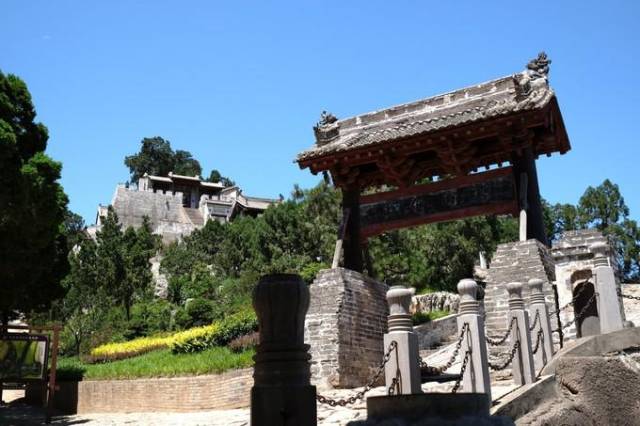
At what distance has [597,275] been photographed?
967 cm

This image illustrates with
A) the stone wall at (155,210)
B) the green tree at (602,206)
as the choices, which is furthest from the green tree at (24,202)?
the stone wall at (155,210)

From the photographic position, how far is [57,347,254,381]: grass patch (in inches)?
559

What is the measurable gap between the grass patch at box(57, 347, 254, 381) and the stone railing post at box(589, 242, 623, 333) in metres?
7.37

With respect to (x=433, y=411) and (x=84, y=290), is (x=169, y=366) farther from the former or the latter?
(x=84, y=290)

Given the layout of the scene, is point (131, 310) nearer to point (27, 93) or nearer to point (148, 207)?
point (27, 93)

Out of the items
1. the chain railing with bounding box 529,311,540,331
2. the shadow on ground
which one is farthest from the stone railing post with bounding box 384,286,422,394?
the shadow on ground

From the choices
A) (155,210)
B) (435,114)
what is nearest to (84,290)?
(435,114)

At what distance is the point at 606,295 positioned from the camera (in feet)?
31.3

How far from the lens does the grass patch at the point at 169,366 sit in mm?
14211

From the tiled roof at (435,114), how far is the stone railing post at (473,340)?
5.89 m

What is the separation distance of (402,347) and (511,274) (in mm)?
5820

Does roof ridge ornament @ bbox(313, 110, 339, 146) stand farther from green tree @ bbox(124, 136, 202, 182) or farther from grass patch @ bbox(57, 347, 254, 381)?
green tree @ bbox(124, 136, 202, 182)

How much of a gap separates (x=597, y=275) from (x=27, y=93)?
13.1 metres

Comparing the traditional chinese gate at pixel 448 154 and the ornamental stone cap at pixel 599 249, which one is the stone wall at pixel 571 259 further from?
the ornamental stone cap at pixel 599 249
